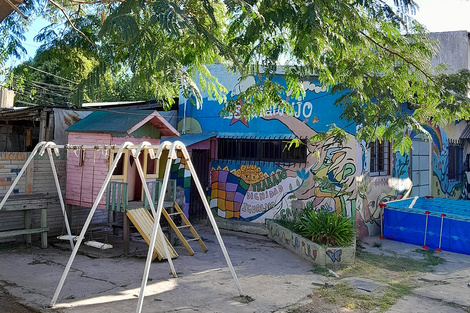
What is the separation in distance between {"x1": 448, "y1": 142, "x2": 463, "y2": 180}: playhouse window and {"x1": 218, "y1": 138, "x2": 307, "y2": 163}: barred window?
7618 mm

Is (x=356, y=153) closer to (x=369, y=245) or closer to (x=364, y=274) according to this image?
(x=369, y=245)

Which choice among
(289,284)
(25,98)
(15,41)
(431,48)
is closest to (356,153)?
(431,48)

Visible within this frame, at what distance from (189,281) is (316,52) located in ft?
14.2

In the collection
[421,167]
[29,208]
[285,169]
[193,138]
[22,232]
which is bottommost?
[22,232]

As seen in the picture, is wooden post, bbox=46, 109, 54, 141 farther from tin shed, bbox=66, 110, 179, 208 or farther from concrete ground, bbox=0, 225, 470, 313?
concrete ground, bbox=0, 225, 470, 313

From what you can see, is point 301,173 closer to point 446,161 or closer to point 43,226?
point 43,226

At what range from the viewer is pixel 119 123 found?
9.66 meters

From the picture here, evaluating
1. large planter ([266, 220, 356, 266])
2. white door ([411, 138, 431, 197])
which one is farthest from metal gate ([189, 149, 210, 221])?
white door ([411, 138, 431, 197])

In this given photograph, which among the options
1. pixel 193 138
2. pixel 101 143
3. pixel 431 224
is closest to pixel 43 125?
pixel 101 143

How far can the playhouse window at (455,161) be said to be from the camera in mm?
16578

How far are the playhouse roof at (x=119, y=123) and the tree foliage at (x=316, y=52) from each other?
1455mm

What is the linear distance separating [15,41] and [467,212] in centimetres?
1179

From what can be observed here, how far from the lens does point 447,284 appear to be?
302 inches

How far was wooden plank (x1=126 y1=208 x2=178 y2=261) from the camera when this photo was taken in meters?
8.55
